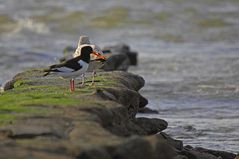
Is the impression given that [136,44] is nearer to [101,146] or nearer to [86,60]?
[86,60]

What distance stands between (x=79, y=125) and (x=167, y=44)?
2403 centimetres

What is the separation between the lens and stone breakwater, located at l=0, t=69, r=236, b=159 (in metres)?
7.77

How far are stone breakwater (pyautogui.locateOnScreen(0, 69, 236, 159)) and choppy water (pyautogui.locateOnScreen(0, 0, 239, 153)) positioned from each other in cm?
224

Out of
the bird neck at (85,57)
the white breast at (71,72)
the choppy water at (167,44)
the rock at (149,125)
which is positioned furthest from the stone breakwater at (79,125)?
the choppy water at (167,44)

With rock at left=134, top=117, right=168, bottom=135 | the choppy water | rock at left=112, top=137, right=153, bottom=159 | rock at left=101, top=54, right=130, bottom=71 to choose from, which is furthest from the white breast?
rock at left=101, top=54, right=130, bottom=71

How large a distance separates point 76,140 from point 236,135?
664cm

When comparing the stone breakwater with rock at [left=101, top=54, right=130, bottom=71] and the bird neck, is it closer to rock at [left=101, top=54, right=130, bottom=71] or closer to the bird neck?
the bird neck

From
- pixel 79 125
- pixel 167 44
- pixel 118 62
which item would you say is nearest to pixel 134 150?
pixel 79 125

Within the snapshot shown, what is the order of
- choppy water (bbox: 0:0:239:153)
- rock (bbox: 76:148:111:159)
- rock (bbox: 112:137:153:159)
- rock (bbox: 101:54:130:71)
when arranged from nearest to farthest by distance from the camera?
rock (bbox: 76:148:111:159) → rock (bbox: 112:137:153:159) → choppy water (bbox: 0:0:239:153) → rock (bbox: 101:54:130:71)

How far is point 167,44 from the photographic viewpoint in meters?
32.7

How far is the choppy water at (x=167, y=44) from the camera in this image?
1645cm

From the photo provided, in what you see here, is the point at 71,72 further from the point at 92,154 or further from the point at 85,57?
the point at 92,154

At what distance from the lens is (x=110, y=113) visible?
9609mm

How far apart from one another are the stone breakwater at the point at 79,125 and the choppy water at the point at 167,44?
7.36 ft
